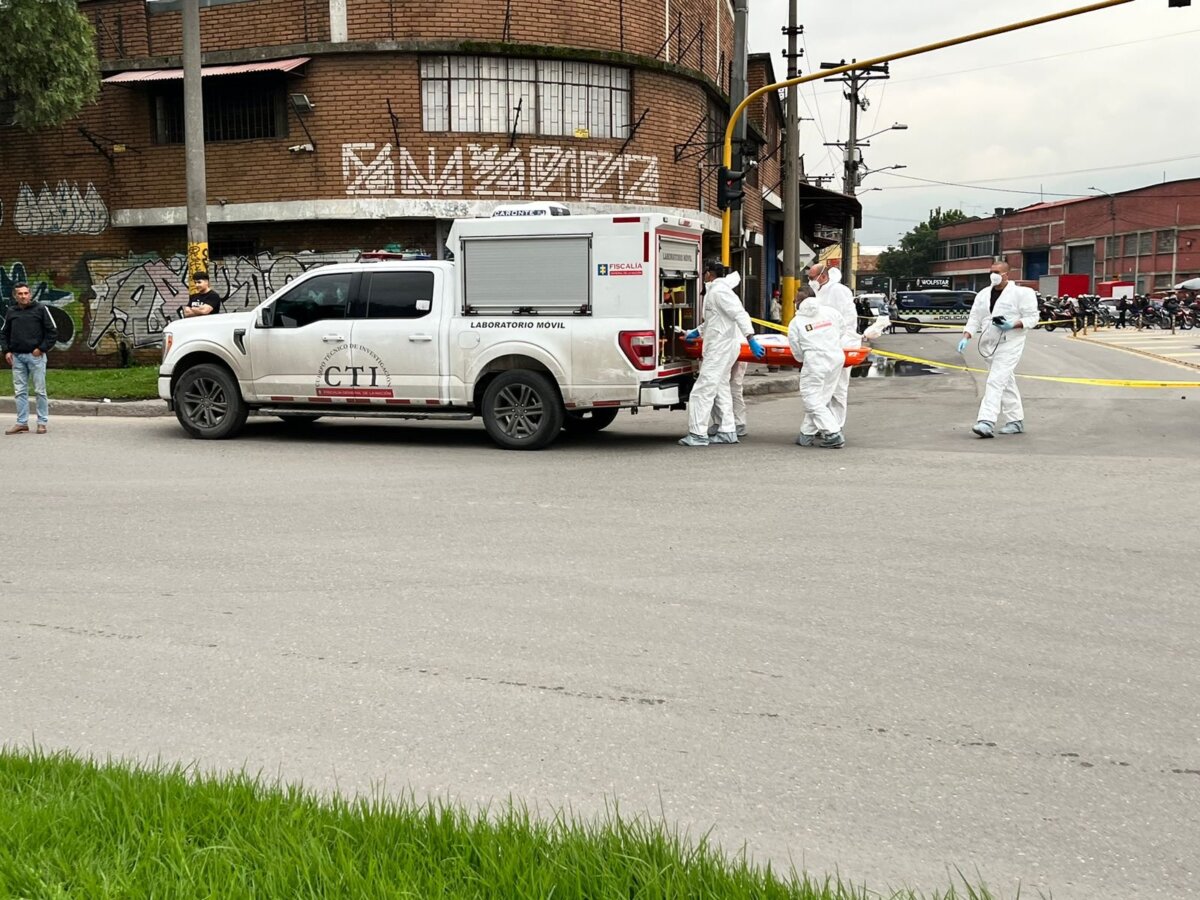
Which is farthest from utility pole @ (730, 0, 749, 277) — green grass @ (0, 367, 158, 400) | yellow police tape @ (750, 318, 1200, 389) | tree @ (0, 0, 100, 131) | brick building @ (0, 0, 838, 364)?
tree @ (0, 0, 100, 131)

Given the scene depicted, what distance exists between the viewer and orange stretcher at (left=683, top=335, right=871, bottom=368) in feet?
42.4

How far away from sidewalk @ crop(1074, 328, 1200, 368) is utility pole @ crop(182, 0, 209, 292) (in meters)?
19.9

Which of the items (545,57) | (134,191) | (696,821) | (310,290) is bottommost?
(696,821)

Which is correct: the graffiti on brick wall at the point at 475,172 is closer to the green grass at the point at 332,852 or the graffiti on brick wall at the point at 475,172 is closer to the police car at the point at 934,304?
the green grass at the point at 332,852

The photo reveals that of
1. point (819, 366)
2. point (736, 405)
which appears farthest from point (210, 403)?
point (819, 366)

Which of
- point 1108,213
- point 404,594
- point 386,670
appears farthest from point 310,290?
point 1108,213

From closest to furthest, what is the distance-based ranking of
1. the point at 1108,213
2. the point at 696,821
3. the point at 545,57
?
the point at 696,821, the point at 545,57, the point at 1108,213

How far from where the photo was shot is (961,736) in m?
4.38

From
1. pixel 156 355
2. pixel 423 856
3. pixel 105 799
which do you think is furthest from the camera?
pixel 156 355

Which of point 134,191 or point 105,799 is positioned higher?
point 134,191

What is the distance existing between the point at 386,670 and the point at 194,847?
205 centimetres

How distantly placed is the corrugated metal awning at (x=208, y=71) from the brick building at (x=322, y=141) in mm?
48

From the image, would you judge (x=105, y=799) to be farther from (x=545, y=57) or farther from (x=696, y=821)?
(x=545, y=57)

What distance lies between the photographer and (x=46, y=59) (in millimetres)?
19391
